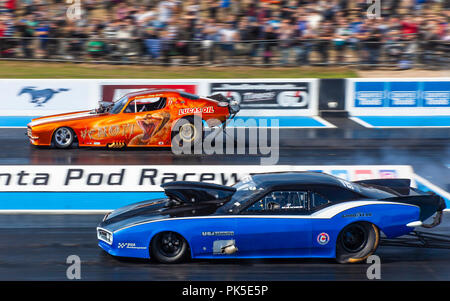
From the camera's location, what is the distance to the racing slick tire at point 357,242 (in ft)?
21.9

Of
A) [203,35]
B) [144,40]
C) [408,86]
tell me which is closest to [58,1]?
[144,40]

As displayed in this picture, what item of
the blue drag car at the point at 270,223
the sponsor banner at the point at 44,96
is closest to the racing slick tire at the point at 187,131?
the sponsor banner at the point at 44,96

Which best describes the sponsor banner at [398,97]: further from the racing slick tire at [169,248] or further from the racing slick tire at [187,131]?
the racing slick tire at [169,248]

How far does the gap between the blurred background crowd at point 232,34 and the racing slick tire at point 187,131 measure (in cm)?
655

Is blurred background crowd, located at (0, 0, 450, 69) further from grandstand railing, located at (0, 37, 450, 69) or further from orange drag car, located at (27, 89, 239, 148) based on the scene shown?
orange drag car, located at (27, 89, 239, 148)

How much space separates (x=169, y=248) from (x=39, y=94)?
1090cm

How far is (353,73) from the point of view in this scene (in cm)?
1877

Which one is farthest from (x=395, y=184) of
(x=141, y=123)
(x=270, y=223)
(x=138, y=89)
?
(x=138, y=89)

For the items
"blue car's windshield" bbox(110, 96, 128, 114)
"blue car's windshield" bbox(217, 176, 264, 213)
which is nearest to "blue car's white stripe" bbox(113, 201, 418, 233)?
"blue car's windshield" bbox(217, 176, 264, 213)

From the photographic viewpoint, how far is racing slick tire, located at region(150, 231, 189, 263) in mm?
6574

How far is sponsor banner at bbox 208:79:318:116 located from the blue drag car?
9.70m

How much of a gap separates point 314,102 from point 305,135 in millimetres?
2343

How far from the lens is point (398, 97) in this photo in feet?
54.5

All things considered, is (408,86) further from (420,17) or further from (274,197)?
(274,197)
